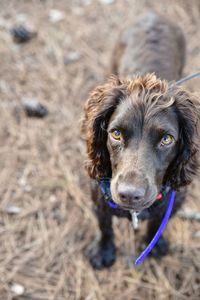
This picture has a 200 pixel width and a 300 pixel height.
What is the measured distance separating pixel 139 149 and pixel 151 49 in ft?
6.56

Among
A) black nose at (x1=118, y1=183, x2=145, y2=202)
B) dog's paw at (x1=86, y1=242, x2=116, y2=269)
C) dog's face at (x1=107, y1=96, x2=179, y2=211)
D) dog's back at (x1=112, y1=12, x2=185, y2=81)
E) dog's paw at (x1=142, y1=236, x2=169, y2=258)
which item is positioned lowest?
dog's paw at (x1=86, y1=242, x2=116, y2=269)

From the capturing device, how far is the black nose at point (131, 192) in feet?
8.47

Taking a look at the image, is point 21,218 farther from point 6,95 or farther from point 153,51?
point 153,51

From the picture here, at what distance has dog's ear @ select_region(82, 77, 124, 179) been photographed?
3039 mm

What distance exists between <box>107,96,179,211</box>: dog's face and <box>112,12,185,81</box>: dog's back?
4.57ft

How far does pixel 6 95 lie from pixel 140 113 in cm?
311

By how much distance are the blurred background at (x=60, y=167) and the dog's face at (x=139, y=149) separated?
4.94 ft

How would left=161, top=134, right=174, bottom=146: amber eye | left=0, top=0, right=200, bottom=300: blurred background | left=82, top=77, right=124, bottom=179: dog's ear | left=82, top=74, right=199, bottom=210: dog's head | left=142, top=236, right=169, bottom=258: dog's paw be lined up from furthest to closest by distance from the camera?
left=142, top=236, right=169, bottom=258: dog's paw, left=0, top=0, right=200, bottom=300: blurred background, left=82, top=77, right=124, bottom=179: dog's ear, left=161, top=134, right=174, bottom=146: amber eye, left=82, top=74, right=199, bottom=210: dog's head

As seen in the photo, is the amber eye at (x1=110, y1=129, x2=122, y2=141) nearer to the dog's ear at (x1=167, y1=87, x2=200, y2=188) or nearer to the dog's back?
the dog's ear at (x1=167, y1=87, x2=200, y2=188)

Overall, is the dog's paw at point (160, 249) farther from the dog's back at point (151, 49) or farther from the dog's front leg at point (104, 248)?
the dog's back at point (151, 49)

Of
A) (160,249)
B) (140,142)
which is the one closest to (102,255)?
(160,249)

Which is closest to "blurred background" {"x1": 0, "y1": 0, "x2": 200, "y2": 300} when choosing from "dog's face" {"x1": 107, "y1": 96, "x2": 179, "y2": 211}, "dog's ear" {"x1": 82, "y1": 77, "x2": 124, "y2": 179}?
"dog's ear" {"x1": 82, "y1": 77, "x2": 124, "y2": 179}

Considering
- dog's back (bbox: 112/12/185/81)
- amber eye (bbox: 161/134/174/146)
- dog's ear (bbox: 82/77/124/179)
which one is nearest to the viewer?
amber eye (bbox: 161/134/174/146)

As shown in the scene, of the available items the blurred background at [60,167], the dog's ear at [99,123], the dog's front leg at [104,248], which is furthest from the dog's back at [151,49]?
the dog's front leg at [104,248]
